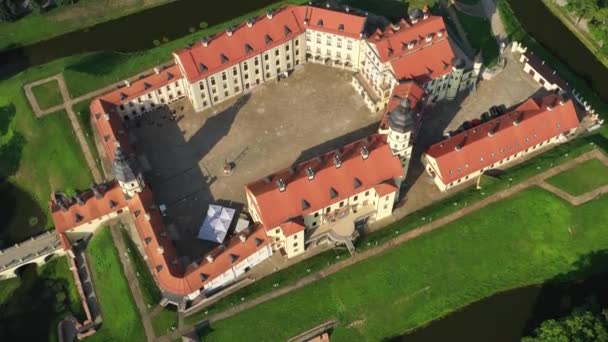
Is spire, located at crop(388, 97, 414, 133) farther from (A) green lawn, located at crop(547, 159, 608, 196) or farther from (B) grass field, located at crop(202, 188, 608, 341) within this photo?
(A) green lawn, located at crop(547, 159, 608, 196)

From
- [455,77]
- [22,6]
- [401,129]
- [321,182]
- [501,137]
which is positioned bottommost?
[501,137]

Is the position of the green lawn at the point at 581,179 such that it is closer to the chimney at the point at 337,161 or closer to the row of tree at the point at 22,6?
the chimney at the point at 337,161

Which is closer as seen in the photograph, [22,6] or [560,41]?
[560,41]

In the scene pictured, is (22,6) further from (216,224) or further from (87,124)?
(216,224)

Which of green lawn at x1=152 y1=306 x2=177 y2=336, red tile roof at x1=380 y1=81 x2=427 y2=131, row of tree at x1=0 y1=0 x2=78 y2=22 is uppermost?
row of tree at x1=0 y1=0 x2=78 y2=22

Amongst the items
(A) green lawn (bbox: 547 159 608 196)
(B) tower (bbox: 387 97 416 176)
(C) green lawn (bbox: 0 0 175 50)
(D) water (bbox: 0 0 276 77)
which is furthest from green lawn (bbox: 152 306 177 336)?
(C) green lawn (bbox: 0 0 175 50)

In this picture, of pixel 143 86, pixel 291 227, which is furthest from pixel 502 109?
pixel 143 86

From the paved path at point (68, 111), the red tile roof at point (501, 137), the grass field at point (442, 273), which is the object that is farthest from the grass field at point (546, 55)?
the paved path at point (68, 111)
